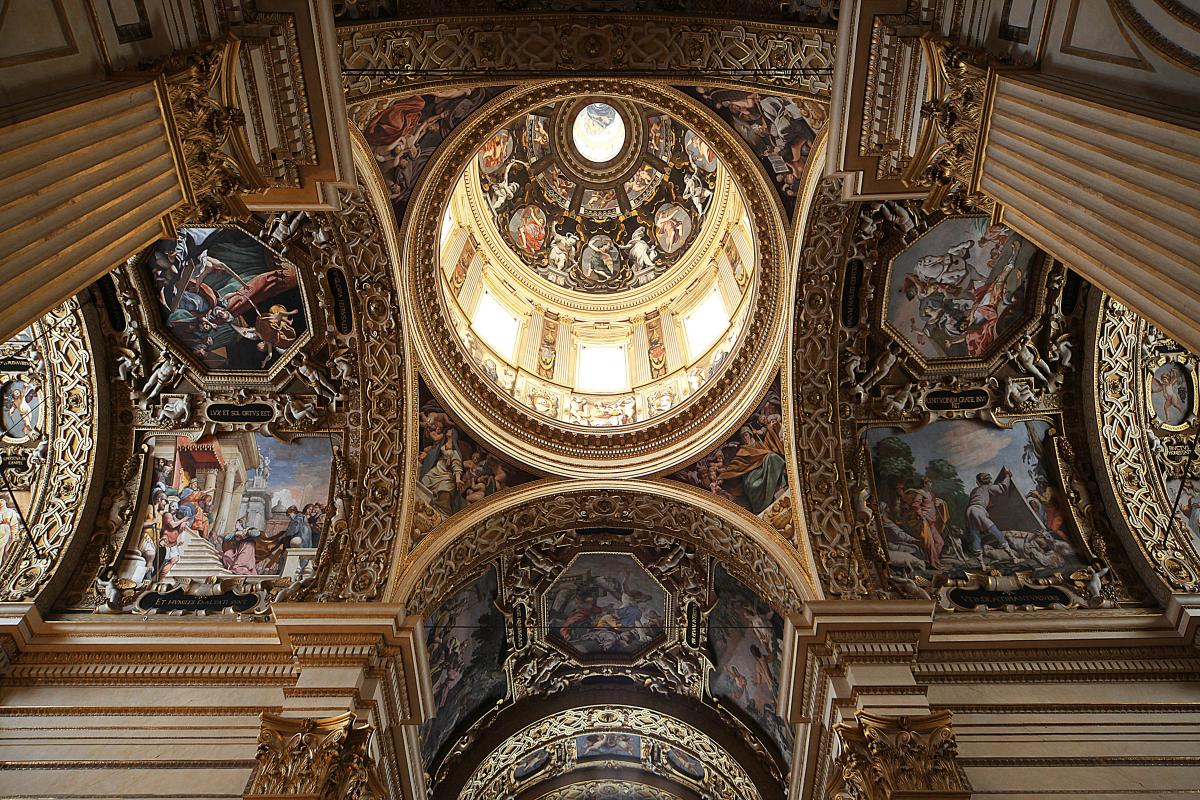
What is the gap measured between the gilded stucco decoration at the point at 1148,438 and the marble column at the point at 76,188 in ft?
35.1

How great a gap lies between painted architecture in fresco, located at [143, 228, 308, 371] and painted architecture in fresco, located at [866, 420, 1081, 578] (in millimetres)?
8218

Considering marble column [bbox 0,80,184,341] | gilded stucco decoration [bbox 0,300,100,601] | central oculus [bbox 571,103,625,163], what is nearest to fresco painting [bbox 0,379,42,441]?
gilded stucco decoration [bbox 0,300,100,601]

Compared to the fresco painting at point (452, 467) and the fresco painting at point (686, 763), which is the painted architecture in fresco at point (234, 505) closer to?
the fresco painting at point (452, 467)

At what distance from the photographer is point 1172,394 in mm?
10250

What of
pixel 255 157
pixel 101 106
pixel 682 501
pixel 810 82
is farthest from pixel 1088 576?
pixel 101 106

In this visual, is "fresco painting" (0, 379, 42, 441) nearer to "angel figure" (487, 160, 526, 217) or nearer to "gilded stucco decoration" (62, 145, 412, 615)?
"gilded stucco decoration" (62, 145, 412, 615)

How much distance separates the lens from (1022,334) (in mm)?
11156

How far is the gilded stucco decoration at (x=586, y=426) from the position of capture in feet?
35.1

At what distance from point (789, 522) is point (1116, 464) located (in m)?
4.31

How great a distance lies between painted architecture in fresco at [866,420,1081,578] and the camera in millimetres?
10898

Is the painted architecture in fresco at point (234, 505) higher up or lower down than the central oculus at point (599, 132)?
lower down

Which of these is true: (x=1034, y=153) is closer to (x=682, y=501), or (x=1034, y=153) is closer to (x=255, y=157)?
(x=255, y=157)

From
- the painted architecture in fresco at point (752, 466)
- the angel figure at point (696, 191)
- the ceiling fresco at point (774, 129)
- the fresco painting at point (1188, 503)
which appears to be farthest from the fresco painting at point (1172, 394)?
the angel figure at point (696, 191)

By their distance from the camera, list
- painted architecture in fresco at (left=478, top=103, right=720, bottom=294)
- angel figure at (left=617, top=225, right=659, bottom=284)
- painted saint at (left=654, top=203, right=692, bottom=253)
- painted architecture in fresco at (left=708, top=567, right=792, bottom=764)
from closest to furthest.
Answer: painted architecture in fresco at (left=708, top=567, right=792, bottom=764) < painted architecture in fresco at (left=478, top=103, right=720, bottom=294) < painted saint at (left=654, top=203, right=692, bottom=253) < angel figure at (left=617, top=225, right=659, bottom=284)
